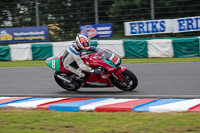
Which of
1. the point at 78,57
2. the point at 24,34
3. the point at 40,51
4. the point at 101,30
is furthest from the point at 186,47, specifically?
the point at 24,34

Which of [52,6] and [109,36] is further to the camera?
[52,6]

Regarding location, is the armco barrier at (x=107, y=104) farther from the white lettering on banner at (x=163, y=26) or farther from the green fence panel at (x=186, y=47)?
the white lettering on banner at (x=163, y=26)

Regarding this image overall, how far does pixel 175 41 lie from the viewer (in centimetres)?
→ 1575

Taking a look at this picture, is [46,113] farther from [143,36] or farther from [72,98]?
[143,36]

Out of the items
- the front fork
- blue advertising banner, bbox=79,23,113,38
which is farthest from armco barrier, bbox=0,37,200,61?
the front fork

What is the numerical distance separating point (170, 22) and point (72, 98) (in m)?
11.6

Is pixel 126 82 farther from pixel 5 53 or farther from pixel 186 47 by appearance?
pixel 5 53

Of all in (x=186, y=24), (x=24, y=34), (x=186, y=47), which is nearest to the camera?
(x=186, y=47)

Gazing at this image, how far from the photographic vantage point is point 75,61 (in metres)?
8.09

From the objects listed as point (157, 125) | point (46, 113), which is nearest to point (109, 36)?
point (46, 113)

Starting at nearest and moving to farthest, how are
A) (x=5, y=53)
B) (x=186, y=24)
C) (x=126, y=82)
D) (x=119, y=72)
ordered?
(x=119, y=72), (x=126, y=82), (x=186, y=24), (x=5, y=53)

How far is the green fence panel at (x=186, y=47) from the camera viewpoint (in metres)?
15.5

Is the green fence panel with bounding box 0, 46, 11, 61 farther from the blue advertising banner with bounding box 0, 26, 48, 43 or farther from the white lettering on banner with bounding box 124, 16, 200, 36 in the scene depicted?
the white lettering on banner with bounding box 124, 16, 200, 36

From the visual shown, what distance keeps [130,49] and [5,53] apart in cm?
732
